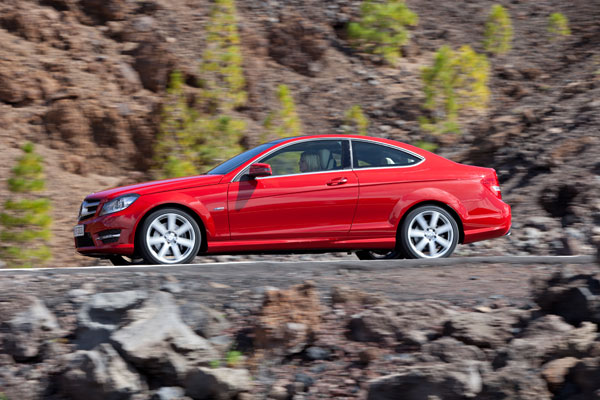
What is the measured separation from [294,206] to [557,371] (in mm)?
4046

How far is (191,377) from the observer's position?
6.09 metres

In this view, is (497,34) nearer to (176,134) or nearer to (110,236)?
(176,134)

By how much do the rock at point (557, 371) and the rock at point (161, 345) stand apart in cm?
241

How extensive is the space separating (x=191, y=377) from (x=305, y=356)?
938 mm

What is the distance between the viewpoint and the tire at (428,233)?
9492mm

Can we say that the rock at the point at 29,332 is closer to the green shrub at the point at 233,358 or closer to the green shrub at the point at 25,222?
the green shrub at the point at 233,358

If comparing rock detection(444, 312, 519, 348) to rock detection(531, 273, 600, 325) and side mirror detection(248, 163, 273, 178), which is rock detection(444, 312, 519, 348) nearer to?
rock detection(531, 273, 600, 325)

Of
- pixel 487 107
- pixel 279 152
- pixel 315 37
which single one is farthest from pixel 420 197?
pixel 315 37

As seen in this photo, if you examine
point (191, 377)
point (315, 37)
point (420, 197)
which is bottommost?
point (191, 377)

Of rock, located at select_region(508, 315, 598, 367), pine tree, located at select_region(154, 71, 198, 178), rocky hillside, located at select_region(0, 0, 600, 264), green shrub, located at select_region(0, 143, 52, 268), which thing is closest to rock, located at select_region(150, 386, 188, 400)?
rock, located at select_region(508, 315, 598, 367)

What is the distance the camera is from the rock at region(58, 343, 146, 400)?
5.95m

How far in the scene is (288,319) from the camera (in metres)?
6.65

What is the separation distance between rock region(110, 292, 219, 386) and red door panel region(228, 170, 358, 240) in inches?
106

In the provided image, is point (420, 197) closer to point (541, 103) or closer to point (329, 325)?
point (329, 325)
